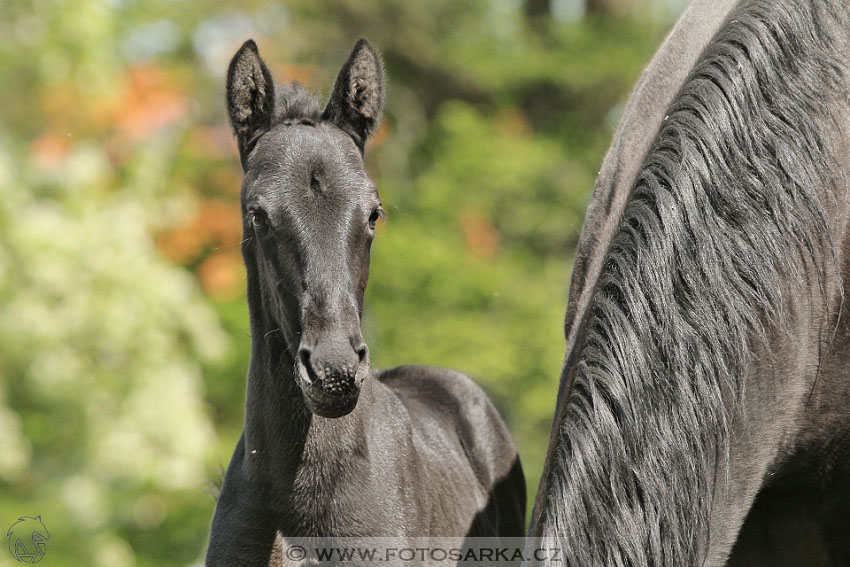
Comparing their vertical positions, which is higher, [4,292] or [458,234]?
[458,234]

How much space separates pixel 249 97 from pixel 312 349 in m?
1.12

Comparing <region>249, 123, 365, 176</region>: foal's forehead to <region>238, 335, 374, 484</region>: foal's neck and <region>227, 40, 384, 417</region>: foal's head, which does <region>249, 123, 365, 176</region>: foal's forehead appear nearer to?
<region>227, 40, 384, 417</region>: foal's head

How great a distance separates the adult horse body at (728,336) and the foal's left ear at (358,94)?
1.23 metres

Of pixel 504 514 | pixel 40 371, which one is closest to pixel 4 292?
pixel 40 371

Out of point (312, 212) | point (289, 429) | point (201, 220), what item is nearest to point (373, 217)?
point (312, 212)

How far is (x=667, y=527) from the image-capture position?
255 centimetres

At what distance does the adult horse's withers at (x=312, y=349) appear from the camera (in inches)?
126

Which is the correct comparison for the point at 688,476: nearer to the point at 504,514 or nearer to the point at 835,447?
the point at 835,447

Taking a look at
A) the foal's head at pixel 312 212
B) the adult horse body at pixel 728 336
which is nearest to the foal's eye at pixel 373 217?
the foal's head at pixel 312 212

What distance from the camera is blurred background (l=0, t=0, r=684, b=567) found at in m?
11.6

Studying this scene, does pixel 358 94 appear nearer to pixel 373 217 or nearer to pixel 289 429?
pixel 373 217

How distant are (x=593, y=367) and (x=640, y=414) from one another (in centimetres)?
17

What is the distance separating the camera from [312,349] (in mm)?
3061

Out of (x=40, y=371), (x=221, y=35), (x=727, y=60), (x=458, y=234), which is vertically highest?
(x=221, y=35)
